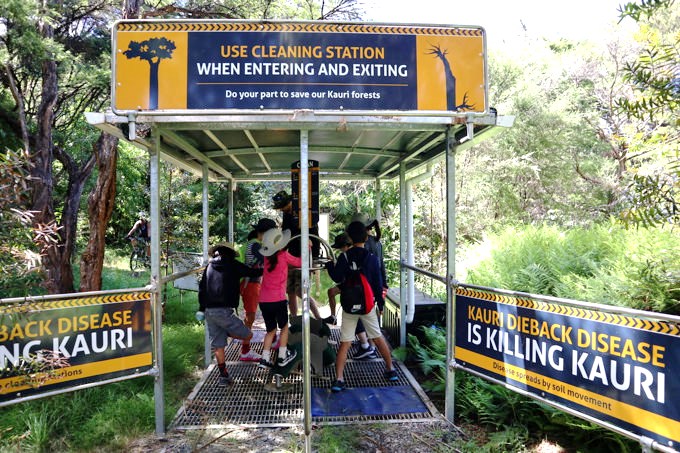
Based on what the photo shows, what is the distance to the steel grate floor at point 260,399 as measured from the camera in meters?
4.07

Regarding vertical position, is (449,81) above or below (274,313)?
above

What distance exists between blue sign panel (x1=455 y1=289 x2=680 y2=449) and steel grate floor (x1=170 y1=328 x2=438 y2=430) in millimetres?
1134

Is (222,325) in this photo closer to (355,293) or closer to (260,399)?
(260,399)

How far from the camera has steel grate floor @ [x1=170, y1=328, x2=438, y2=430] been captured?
4070mm

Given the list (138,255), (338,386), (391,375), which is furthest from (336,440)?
(138,255)

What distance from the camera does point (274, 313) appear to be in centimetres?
489

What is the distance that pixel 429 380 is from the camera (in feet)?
16.7

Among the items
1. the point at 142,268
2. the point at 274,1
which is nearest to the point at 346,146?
the point at 274,1

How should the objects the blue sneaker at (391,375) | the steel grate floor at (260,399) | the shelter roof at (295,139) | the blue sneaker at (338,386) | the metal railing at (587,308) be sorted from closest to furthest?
the metal railing at (587,308) < the shelter roof at (295,139) < the steel grate floor at (260,399) < the blue sneaker at (338,386) < the blue sneaker at (391,375)

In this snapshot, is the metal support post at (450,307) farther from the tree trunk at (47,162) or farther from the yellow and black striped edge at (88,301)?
the tree trunk at (47,162)

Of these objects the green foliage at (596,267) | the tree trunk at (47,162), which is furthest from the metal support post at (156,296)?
the tree trunk at (47,162)

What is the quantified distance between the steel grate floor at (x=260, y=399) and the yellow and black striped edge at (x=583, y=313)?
4.57 ft

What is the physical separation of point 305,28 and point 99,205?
18.1 feet

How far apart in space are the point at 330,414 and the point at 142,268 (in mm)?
13712
